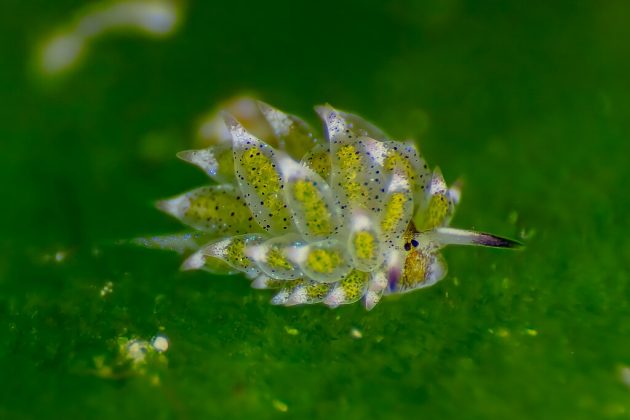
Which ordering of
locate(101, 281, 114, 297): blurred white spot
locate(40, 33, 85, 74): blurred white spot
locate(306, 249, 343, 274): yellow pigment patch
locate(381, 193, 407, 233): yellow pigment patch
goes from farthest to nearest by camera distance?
locate(40, 33, 85, 74): blurred white spot → locate(101, 281, 114, 297): blurred white spot → locate(381, 193, 407, 233): yellow pigment patch → locate(306, 249, 343, 274): yellow pigment patch

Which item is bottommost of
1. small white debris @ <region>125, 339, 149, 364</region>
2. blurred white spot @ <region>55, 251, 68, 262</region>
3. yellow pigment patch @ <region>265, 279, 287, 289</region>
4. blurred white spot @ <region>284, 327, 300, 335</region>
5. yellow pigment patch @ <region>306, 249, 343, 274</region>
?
small white debris @ <region>125, 339, 149, 364</region>

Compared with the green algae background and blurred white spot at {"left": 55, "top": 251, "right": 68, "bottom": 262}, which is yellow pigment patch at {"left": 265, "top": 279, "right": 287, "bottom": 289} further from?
blurred white spot at {"left": 55, "top": 251, "right": 68, "bottom": 262}

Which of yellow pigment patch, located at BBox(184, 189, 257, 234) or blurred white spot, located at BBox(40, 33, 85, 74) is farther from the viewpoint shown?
blurred white spot, located at BBox(40, 33, 85, 74)

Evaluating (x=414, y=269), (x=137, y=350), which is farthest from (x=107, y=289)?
(x=414, y=269)

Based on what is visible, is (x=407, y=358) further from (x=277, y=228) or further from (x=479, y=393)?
(x=277, y=228)

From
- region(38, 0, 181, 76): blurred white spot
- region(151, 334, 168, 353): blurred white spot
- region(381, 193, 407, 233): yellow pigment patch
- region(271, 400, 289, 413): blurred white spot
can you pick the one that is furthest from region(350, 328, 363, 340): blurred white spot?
region(38, 0, 181, 76): blurred white spot

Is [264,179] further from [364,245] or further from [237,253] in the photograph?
[364,245]

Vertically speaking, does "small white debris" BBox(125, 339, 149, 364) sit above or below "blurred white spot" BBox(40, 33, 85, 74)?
below
